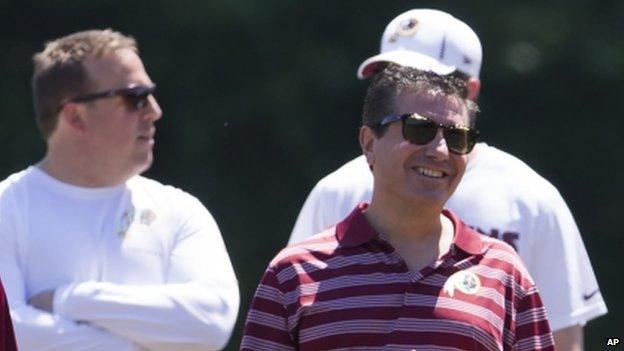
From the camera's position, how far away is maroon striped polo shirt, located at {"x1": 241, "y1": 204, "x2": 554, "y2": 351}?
4191 millimetres

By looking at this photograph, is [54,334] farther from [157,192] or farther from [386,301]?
[386,301]

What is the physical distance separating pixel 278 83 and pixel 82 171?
4074 millimetres

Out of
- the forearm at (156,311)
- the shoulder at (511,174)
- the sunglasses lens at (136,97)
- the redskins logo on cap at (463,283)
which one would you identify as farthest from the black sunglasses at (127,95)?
the redskins logo on cap at (463,283)

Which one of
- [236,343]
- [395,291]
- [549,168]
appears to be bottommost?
[236,343]

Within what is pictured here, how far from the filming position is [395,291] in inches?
166

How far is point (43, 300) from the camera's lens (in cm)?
515

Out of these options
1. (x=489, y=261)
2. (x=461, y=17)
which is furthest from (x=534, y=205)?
(x=461, y=17)

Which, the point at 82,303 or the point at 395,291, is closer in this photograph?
the point at 395,291

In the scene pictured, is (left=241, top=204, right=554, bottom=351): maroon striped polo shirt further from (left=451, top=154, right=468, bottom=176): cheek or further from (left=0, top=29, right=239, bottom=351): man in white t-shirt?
(left=0, top=29, right=239, bottom=351): man in white t-shirt

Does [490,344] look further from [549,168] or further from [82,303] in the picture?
[549,168]

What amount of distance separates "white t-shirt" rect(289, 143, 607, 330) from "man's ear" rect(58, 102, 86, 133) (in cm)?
63

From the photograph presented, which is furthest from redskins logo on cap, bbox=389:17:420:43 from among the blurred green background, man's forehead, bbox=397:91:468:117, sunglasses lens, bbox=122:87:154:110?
the blurred green background

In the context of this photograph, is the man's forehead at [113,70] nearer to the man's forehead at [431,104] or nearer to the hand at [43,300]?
the hand at [43,300]

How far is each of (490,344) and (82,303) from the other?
4.14ft
